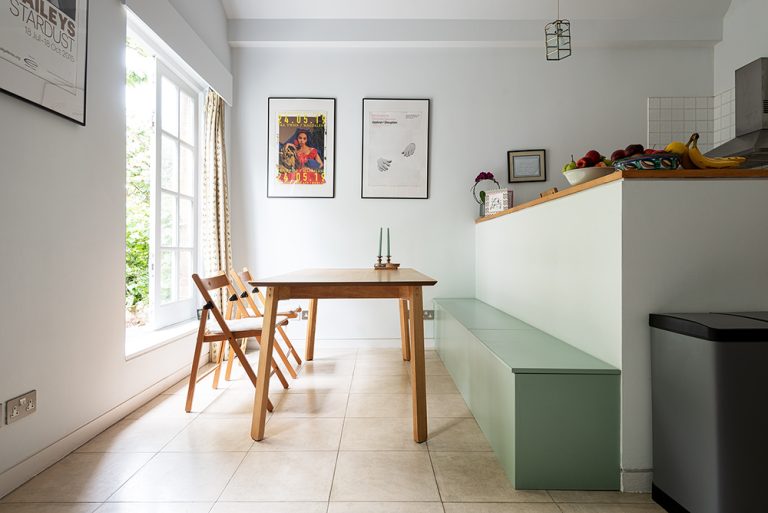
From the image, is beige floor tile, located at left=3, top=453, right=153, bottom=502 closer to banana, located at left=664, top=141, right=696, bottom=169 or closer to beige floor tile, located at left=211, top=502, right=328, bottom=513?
beige floor tile, located at left=211, top=502, right=328, bottom=513

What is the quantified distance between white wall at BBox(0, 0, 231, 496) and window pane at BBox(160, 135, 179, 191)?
76cm

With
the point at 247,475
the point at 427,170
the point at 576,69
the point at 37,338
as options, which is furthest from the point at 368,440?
the point at 576,69

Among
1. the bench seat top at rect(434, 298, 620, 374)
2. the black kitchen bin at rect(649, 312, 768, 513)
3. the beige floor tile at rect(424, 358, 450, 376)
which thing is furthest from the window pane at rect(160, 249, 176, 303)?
the black kitchen bin at rect(649, 312, 768, 513)

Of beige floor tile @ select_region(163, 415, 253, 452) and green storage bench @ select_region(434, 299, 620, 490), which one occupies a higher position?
green storage bench @ select_region(434, 299, 620, 490)

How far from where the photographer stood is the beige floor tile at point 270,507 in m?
1.47

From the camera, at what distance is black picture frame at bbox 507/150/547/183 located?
A: 13.2 feet

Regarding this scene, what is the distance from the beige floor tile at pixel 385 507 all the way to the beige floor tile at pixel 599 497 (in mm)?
456

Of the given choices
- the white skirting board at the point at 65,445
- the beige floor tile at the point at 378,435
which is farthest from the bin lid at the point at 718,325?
the white skirting board at the point at 65,445

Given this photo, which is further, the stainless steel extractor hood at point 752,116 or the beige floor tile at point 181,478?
the stainless steel extractor hood at point 752,116

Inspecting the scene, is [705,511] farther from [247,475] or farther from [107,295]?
[107,295]

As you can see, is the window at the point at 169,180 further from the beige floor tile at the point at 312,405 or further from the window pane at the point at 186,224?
the beige floor tile at the point at 312,405

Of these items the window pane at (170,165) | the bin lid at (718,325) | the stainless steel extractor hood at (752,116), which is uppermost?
the stainless steel extractor hood at (752,116)

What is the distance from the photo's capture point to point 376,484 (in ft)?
5.39

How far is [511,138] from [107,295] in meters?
3.46
